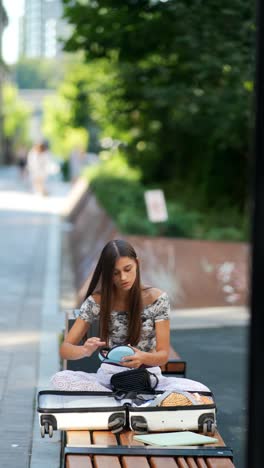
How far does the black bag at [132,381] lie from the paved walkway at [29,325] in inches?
31.6

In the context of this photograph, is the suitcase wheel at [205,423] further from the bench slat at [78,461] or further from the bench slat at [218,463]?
the bench slat at [78,461]

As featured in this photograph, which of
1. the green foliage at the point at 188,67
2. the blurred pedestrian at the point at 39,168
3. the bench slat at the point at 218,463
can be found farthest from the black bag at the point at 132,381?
the blurred pedestrian at the point at 39,168

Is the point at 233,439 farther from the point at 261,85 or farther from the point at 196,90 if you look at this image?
the point at 196,90

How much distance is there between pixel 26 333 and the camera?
36.8 ft

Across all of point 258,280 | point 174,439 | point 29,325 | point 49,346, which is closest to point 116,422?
point 174,439

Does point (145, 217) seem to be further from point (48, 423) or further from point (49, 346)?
point (48, 423)

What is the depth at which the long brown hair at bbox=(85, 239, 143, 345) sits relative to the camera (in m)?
6.07

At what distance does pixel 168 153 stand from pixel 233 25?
12381mm

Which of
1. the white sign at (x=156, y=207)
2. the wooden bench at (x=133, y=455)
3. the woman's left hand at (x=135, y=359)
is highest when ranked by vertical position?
the woman's left hand at (x=135, y=359)

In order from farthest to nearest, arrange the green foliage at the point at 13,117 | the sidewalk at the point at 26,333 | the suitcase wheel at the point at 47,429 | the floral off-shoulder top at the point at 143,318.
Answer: the green foliage at the point at 13,117, the sidewalk at the point at 26,333, the floral off-shoulder top at the point at 143,318, the suitcase wheel at the point at 47,429

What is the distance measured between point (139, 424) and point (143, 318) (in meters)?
0.72

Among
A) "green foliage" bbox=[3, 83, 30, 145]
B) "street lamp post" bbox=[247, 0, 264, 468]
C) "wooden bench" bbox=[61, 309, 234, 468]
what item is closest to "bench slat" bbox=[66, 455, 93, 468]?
"wooden bench" bbox=[61, 309, 234, 468]

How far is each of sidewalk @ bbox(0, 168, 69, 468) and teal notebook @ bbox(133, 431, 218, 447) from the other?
1111 mm

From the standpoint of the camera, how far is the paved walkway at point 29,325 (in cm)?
705
